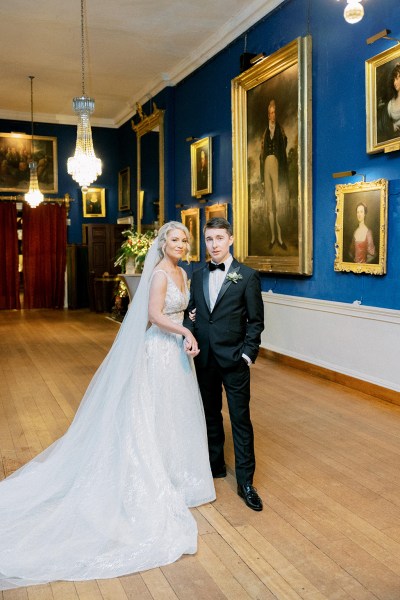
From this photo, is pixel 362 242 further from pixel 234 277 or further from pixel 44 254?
pixel 44 254

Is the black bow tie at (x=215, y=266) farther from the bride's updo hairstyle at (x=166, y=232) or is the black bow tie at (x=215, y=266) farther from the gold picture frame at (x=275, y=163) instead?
the gold picture frame at (x=275, y=163)

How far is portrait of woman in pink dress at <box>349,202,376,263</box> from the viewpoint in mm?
6746

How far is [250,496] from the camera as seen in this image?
3965 mm

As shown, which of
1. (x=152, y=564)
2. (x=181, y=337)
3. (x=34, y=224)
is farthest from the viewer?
(x=34, y=224)

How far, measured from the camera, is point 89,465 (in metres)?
3.80

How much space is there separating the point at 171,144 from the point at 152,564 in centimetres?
1092

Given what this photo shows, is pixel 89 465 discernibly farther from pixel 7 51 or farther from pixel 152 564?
pixel 7 51

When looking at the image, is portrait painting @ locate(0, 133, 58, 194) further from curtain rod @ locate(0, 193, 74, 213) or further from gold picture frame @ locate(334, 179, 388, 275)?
gold picture frame @ locate(334, 179, 388, 275)

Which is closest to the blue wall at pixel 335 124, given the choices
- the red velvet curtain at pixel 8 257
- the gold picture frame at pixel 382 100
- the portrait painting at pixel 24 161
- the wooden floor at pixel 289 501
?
the gold picture frame at pixel 382 100

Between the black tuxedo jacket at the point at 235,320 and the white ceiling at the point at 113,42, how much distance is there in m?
6.07

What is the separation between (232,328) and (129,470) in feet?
3.69

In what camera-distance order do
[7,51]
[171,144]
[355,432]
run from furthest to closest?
[171,144] → [7,51] → [355,432]

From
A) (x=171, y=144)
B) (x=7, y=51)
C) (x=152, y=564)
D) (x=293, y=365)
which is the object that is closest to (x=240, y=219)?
(x=293, y=365)

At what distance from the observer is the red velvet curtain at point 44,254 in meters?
16.6
